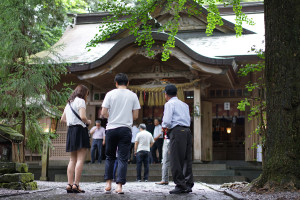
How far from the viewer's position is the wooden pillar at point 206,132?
15.0 m

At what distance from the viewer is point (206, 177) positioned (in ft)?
36.8

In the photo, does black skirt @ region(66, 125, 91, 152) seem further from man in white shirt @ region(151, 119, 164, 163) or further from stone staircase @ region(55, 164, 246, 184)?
man in white shirt @ region(151, 119, 164, 163)

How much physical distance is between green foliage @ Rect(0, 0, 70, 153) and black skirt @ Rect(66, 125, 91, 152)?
9.67 ft

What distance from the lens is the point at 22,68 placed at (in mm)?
8867

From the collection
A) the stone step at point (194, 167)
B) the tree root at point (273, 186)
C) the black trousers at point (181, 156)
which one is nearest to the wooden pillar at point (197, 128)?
the stone step at point (194, 167)

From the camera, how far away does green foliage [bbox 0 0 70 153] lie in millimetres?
8609

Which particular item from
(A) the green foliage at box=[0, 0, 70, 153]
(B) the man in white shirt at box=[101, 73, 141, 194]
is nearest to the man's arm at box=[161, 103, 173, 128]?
(B) the man in white shirt at box=[101, 73, 141, 194]

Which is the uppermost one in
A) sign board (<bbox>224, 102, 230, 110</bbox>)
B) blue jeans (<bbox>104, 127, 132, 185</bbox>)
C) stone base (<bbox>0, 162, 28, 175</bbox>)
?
sign board (<bbox>224, 102, 230, 110</bbox>)

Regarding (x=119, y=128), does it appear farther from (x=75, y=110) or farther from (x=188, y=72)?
(x=188, y=72)

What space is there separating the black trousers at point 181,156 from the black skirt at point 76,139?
141cm

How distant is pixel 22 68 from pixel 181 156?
465 centimetres

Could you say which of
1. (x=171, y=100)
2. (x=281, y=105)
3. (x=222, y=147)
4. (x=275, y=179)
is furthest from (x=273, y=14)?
(x=222, y=147)

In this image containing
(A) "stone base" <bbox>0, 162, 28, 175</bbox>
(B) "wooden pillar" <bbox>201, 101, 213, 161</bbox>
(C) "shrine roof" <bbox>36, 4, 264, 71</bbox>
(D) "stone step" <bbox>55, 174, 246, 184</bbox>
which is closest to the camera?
(A) "stone base" <bbox>0, 162, 28, 175</bbox>

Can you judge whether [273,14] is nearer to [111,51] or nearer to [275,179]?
[275,179]
